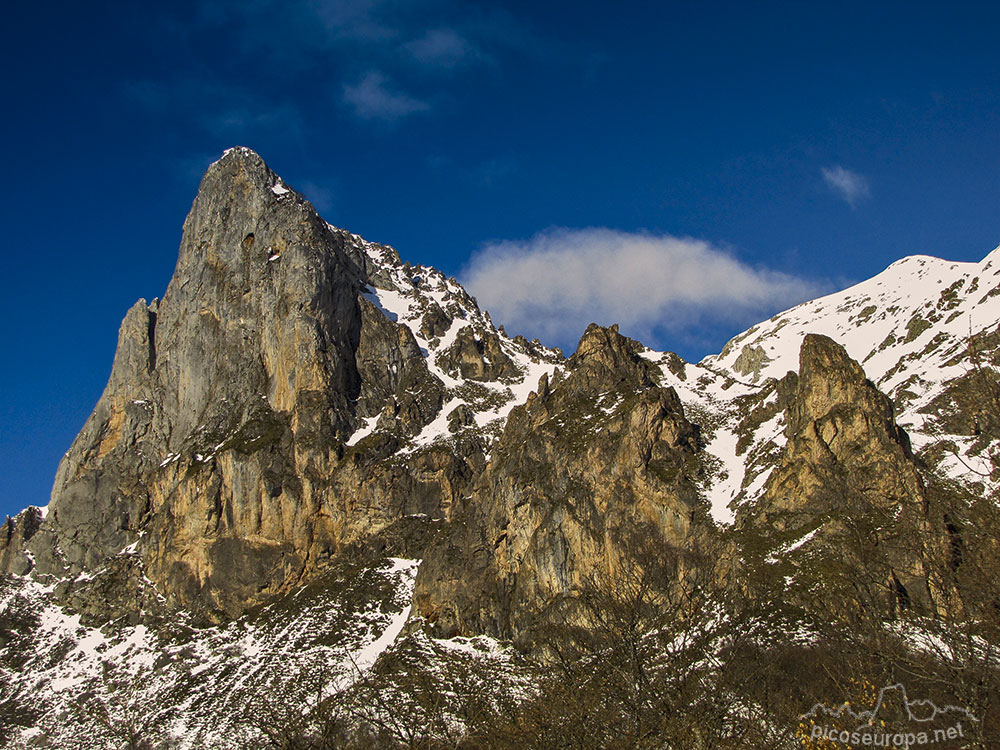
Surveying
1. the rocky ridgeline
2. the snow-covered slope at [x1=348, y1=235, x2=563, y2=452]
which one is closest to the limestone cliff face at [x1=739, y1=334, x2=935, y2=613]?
the rocky ridgeline

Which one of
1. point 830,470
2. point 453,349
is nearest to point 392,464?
point 453,349

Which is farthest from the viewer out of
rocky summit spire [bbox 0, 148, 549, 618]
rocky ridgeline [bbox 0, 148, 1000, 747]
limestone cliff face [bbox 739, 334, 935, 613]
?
rocky summit spire [bbox 0, 148, 549, 618]

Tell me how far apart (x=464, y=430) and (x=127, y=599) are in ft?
181

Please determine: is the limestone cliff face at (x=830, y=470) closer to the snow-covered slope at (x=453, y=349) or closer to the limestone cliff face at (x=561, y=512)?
the limestone cliff face at (x=561, y=512)

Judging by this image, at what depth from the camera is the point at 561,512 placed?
98.8 m

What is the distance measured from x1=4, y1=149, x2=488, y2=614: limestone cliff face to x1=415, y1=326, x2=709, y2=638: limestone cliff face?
1651cm

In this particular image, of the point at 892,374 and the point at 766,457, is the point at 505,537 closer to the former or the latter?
the point at 766,457

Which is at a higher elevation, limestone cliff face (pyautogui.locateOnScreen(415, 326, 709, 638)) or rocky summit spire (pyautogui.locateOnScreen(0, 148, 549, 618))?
rocky summit spire (pyautogui.locateOnScreen(0, 148, 549, 618))

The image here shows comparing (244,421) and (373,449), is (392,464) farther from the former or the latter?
(244,421)

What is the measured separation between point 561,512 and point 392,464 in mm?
34260

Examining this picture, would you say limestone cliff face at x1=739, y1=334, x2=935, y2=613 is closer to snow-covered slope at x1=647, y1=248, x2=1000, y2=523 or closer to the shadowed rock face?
the shadowed rock face

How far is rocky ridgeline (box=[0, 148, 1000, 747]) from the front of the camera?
8794 centimetres

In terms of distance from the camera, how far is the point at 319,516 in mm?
121500

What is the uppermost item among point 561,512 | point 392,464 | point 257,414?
point 257,414
